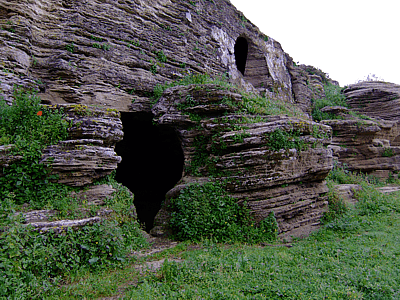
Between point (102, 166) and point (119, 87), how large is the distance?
4624mm

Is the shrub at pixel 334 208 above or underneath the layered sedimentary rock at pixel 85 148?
underneath

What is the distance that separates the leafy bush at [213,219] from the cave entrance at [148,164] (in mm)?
5260

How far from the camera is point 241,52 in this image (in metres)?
20.9

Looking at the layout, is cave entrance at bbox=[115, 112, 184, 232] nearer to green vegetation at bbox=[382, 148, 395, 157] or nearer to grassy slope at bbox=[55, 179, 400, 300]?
grassy slope at bbox=[55, 179, 400, 300]

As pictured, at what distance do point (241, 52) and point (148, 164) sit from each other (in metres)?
12.5

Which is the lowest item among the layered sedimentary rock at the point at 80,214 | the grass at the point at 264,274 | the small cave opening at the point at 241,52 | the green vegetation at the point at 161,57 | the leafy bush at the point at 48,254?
the grass at the point at 264,274

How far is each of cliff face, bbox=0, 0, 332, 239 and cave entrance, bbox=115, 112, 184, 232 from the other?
2.29 meters

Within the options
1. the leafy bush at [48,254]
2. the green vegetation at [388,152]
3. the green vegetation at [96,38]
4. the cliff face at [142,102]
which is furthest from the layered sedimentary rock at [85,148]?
the green vegetation at [388,152]

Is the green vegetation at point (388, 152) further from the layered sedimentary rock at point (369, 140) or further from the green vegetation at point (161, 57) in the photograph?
the green vegetation at point (161, 57)

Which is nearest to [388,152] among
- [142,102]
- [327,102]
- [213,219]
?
[327,102]

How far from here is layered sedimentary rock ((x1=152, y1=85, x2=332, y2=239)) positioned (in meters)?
8.39

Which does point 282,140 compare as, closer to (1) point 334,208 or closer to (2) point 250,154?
(2) point 250,154

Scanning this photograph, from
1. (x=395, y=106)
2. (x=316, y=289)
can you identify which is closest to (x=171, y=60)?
(x=316, y=289)

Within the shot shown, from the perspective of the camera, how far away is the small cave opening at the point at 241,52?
2005 cm
